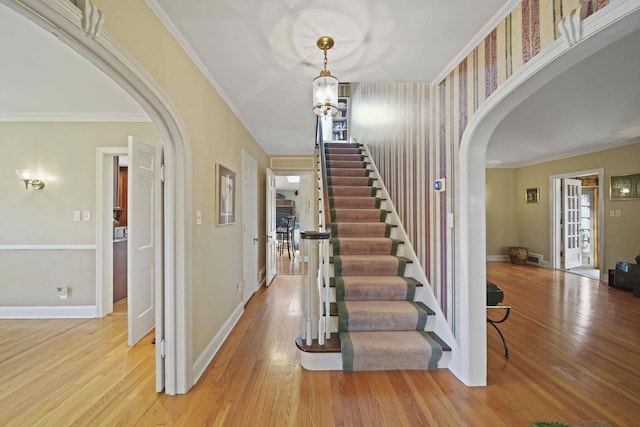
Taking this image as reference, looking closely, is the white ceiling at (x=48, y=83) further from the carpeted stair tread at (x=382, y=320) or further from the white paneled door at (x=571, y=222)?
the white paneled door at (x=571, y=222)

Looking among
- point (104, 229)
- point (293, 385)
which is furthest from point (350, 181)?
point (104, 229)

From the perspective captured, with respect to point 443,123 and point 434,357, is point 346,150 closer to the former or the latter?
point 443,123

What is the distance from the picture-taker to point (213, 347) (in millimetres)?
2340

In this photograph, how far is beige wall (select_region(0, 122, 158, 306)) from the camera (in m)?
3.24

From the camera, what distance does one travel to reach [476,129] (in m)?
1.87

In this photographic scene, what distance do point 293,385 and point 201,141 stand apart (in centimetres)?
204

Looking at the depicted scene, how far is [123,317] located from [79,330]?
0.42m

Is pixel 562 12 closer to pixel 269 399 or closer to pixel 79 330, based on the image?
pixel 269 399

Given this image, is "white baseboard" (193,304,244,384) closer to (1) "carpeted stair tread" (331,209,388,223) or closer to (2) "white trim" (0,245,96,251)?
(1) "carpeted stair tread" (331,209,388,223)

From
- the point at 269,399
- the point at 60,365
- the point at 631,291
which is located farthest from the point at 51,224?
the point at 631,291

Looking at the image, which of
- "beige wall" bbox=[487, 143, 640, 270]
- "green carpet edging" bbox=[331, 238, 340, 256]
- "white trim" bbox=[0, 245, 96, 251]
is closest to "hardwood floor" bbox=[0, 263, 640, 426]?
"white trim" bbox=[0, 245, 96, 251]

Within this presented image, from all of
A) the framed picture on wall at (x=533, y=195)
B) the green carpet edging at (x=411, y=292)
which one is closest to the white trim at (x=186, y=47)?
the green carpet edging at (x=411, y=292)

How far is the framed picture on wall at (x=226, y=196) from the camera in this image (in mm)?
2617

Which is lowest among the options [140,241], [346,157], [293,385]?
[293,385]
